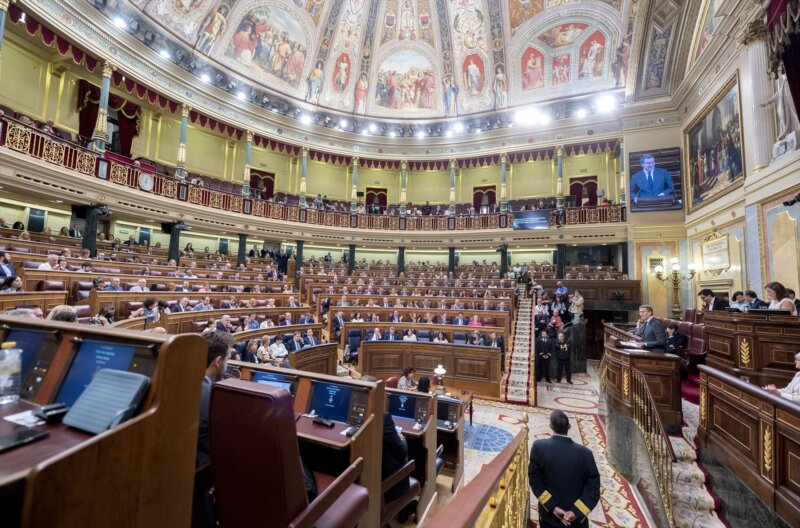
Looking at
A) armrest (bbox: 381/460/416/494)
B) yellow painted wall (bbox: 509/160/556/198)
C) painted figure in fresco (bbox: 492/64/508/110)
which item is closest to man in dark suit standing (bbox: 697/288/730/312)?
armrest (bbox: 381/460/416/494)

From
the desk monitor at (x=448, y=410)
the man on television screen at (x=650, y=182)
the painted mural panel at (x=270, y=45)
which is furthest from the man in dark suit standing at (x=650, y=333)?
the painted mural panel at (x=270, y=45)

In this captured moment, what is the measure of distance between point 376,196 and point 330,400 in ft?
63.2

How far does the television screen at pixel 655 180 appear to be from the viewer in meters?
12.8

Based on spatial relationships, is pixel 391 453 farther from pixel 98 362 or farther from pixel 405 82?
pixel 405 82

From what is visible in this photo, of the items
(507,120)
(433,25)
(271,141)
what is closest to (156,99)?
(271,141)

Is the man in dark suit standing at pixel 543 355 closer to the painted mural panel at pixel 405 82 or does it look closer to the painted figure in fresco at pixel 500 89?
the painted figure in fresco at pixel 500 89

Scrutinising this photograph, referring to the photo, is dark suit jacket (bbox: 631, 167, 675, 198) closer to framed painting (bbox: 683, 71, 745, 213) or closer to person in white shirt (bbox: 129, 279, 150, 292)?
framed painting (bbox: 683, 71, 745, 213)

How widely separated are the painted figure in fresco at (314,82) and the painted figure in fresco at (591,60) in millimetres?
12292

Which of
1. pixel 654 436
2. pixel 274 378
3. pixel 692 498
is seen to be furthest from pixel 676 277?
pixel 274 378

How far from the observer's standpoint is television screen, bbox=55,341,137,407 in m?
1.33

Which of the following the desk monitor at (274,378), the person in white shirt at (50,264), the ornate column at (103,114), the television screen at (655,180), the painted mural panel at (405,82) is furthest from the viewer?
the painted mural panel at (405,82)

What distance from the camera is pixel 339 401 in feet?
9.02

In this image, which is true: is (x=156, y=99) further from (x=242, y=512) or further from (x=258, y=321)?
(x=242, y=512)

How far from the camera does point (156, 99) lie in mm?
12891
